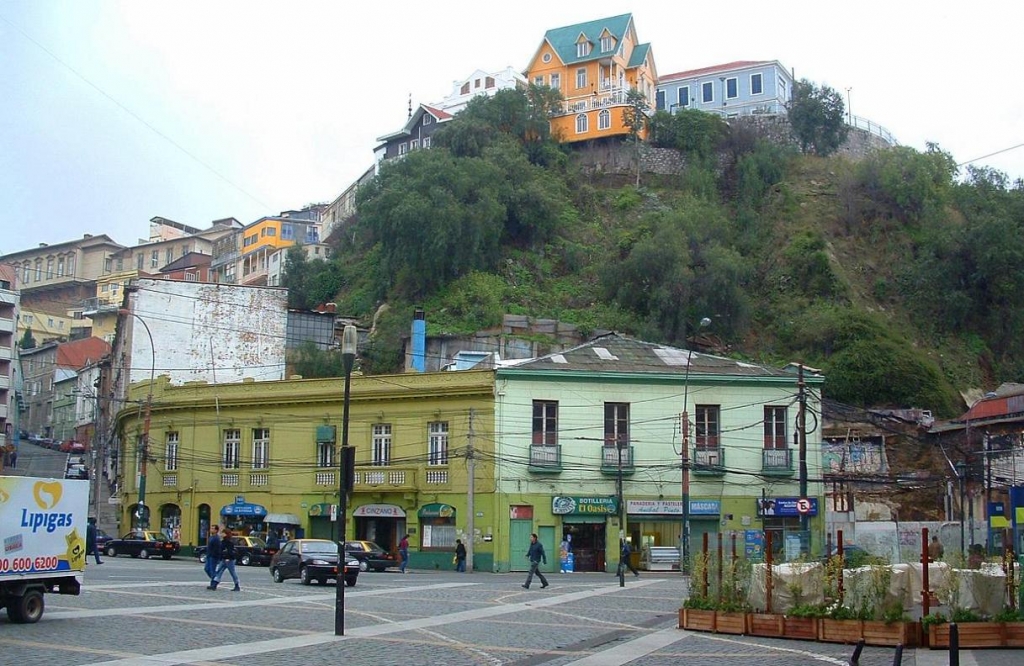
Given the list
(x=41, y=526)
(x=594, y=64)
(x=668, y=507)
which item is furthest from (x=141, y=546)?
(x=594, y=64)

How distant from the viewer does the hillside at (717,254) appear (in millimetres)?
64688

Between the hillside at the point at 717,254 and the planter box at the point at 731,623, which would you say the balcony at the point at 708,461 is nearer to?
the hillside at the point at 717,254

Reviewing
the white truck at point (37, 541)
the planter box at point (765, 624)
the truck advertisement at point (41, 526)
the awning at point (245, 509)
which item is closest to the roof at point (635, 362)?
the awning at point (245, 509)

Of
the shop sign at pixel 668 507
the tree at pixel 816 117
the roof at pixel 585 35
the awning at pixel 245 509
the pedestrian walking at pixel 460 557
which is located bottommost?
the pedestrian walking at pixel 460 557

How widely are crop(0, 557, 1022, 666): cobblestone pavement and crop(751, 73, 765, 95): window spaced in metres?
71.8

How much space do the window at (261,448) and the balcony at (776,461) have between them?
2126cm

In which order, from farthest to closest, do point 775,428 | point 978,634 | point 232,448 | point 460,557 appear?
point 232,448 < point 775,428 < point 460,557 < point 978,634

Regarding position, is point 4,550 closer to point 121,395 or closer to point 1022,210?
point 121,395

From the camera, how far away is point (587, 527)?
44.7 meters

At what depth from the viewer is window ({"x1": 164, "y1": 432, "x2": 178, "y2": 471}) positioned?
51.2m

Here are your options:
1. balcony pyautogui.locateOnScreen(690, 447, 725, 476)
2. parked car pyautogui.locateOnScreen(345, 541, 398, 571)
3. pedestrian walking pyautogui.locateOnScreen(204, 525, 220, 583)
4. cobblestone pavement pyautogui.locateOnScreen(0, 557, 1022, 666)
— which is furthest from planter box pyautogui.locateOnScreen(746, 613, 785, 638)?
balcony pyautogui.locateOnScreen(690, 447, 725, 476)

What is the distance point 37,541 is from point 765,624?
483 inches

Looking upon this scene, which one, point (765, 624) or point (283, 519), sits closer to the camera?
point (765, 624)

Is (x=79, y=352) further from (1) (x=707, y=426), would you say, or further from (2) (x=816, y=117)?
(1) (x=707, y=426)
